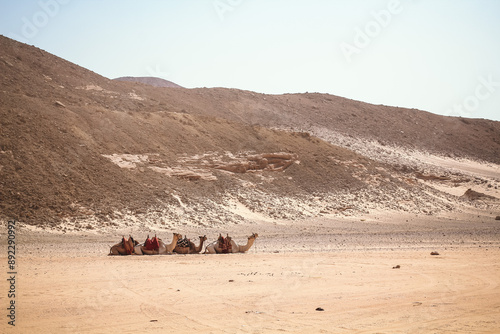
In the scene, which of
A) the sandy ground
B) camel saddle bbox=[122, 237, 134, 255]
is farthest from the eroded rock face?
camel saddle bbox=[122, 237, 134, 255]

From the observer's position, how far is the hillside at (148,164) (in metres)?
24.6

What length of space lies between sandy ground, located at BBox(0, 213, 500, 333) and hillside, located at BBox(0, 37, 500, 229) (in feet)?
24.3

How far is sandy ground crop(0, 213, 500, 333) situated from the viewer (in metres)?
7.39

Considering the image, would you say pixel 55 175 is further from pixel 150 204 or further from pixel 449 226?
pixel 449 226

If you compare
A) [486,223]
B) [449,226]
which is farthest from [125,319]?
[486,223]

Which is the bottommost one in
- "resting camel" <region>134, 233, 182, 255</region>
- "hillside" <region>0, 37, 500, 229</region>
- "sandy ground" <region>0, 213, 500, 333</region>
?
"sandy ground" <region>0, 213, 500, 333</region>

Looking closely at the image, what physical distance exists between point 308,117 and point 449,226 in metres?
33.5

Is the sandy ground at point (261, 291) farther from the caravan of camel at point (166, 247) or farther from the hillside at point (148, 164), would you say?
the hillside at point (148, 164)

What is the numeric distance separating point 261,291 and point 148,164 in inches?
876

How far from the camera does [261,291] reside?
9750 millimetres

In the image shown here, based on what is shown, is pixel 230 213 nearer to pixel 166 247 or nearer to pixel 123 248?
pixel 166 247

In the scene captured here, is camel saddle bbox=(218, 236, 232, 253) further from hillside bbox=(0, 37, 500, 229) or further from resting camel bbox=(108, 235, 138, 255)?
hillside bbox=(0, 37, 500, 229)

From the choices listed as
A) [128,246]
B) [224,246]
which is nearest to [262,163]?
[224,246]

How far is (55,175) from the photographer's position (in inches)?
983
